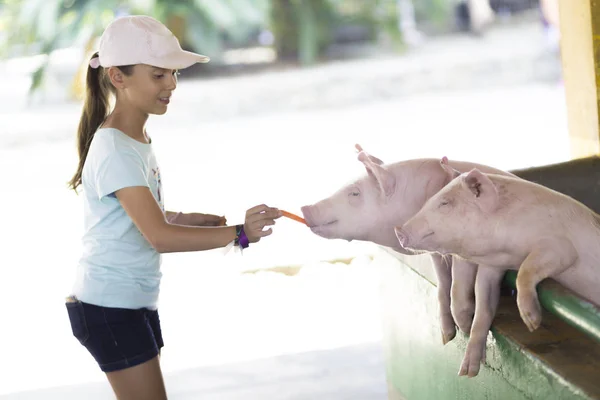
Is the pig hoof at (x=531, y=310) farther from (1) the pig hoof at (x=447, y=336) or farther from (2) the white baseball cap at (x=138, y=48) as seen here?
(2) the white baseball cap at (x=138, y=48)

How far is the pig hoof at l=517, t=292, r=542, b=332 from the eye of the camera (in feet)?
5.97

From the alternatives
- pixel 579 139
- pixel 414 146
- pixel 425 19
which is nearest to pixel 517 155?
pixel 414 146

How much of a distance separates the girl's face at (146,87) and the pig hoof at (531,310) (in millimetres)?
1122

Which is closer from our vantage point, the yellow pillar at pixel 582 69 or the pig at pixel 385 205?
the pig at pixel 385 205

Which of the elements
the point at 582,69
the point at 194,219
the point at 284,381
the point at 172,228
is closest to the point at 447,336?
the point at 172,228

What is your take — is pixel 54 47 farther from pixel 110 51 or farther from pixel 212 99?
pixel 110 51

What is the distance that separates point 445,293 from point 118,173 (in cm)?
87

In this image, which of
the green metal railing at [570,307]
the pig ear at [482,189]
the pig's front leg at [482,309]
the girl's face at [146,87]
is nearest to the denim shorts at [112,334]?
the girl's face at [146,87]

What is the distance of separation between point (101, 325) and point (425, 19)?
1305cm

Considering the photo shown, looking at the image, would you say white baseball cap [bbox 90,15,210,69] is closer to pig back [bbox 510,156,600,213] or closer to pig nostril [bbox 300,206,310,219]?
pig nostril [bbox 300,206,310,219]

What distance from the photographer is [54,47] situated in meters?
11.8

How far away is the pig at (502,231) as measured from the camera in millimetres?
1954

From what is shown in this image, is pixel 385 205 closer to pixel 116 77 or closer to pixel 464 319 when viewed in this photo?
pixel 464 319

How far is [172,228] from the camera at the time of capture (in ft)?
7.75
